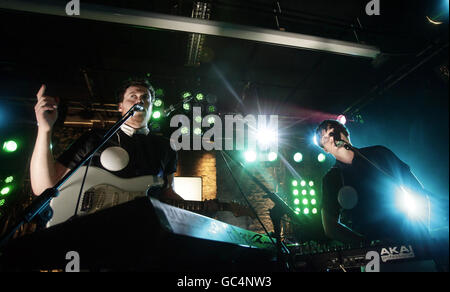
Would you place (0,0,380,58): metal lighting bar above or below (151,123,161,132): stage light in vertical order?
above

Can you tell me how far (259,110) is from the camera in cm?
646

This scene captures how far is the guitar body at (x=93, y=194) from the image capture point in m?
1.49

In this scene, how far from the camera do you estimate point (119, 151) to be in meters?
1.99

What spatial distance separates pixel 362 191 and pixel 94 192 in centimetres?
319

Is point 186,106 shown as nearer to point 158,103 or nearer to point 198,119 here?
point 198,119

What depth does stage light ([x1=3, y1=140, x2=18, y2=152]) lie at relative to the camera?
5.31 m

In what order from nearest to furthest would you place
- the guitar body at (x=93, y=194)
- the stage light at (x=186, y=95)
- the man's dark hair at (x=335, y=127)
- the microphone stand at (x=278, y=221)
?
the microphone stand at (x=278, y=221) < the guitar body at (x=93, y=194) < the man's dark hair at (x=335, y=127) < the stage light at (x=186, y=95)

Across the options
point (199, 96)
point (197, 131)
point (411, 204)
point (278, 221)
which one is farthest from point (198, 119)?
point (411, 204)

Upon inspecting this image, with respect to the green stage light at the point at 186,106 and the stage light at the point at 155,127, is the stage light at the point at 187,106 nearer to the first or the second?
the green stage light at the point at 186,106

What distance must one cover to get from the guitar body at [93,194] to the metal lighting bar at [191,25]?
249 cm

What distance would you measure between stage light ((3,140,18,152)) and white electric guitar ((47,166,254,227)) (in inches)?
210

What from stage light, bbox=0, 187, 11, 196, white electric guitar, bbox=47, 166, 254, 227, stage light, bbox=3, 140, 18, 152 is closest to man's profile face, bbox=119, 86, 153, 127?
white electric guitar, bbox=47, 166, 254, 227

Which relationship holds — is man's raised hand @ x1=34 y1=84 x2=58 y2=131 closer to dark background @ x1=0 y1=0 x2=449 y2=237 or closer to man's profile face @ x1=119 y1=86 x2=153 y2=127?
man's profile face @ x1=119 y1=86 x2=153 y2=127

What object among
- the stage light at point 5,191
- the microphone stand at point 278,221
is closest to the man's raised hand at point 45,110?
the microphone stand at point 278,221
